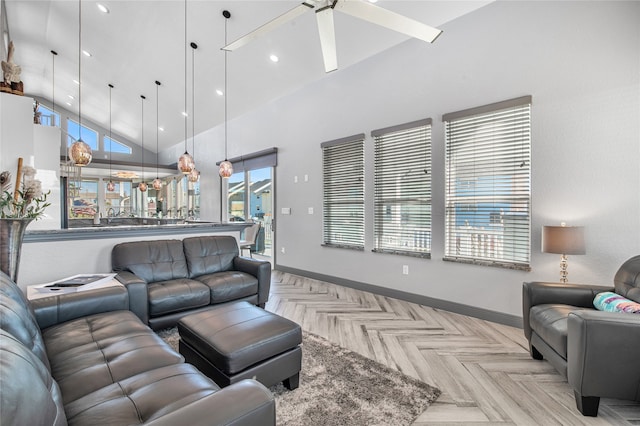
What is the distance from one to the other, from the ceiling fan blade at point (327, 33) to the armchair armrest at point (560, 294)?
2.66m

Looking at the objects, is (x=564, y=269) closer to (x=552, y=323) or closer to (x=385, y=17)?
(x=552, y=323)

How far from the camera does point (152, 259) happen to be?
3.32 m

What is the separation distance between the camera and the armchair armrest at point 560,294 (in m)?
2.40

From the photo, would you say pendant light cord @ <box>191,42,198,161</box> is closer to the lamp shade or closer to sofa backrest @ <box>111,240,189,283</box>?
sofa backrest @ <box>111,240,189,283</box>

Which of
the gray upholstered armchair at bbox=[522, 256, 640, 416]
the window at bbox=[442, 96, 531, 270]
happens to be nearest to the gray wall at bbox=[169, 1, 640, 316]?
A: the window at bbox=[442, 96, 531, 270]

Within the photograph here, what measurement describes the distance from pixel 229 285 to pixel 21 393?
2.66 m

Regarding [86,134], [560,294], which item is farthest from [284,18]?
[86,134]

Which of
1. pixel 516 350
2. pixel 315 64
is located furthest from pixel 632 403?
pixel 315 64

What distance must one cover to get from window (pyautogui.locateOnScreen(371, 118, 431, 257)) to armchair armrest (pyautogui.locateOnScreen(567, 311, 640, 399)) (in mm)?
2125

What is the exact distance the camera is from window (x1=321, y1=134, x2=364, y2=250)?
4.71 meters

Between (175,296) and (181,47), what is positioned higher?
(181,47)

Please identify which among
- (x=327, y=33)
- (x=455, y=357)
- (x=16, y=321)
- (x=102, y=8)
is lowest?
(x=455, y=357)

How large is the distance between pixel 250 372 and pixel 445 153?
10.5ft

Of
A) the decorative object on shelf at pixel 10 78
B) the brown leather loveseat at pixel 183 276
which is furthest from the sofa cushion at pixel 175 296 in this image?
the decorative object on shelf at pixel 10 78
